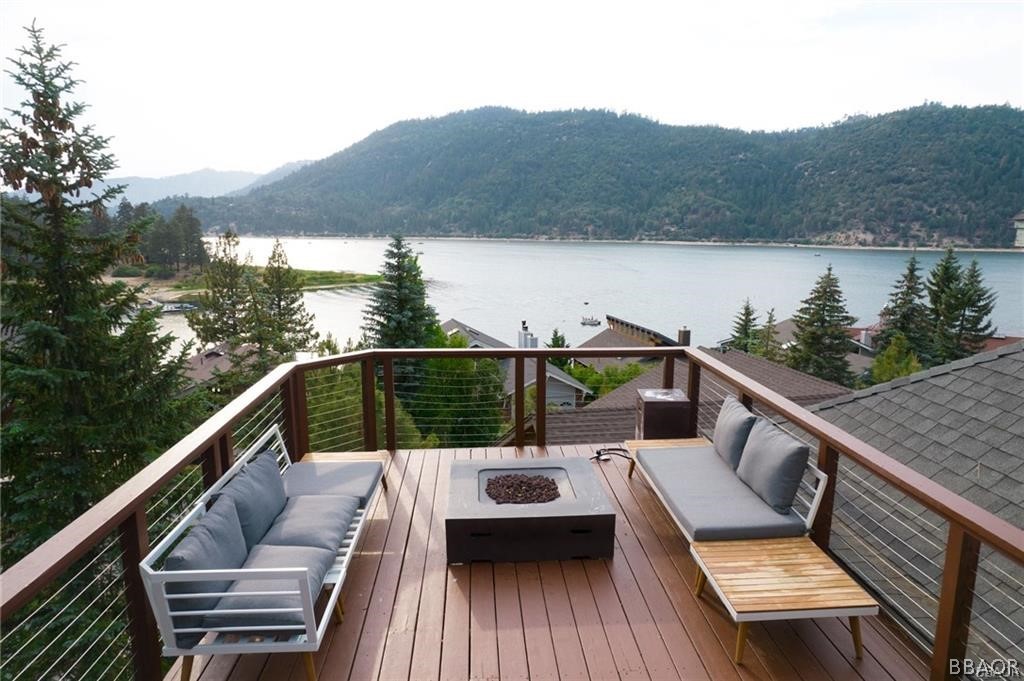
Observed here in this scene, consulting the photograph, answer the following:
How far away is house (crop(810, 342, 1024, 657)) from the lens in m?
3.00

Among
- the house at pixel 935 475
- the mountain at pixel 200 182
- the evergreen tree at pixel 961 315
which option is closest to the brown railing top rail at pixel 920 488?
the house at pixel 935 475

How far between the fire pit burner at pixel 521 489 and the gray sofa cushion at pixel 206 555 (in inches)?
52.6

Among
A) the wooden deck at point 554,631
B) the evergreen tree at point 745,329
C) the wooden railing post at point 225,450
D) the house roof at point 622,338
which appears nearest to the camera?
the wooden deck at point 554,631

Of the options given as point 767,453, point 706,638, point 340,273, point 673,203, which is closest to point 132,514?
point 706,638

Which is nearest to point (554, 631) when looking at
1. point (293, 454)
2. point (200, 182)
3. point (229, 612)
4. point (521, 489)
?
point (521, 489)

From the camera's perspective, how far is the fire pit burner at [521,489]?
329cm

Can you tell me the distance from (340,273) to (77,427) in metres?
45.9

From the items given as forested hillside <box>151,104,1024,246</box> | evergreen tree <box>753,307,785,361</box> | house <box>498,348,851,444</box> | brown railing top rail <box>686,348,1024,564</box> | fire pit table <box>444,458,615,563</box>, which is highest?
forested hillside <box>151,104,1024,246</box>

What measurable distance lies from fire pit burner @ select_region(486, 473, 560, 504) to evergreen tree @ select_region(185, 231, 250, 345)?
861 inches

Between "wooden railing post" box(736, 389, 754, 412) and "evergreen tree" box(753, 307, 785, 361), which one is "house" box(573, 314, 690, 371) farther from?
"wooden railing post" box(736, 389, 754, 412)

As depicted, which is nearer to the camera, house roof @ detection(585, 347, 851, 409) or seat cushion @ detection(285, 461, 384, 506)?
seat cushion @ detection(285, 461, 384, 506)

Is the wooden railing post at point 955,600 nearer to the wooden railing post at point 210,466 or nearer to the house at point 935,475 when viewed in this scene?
the house at point 935,475

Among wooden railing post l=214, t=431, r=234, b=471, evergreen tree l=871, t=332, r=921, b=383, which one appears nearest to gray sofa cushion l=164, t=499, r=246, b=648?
wooden railing post l=214, t=431, r=234, b=471

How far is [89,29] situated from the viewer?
17.0 feet
